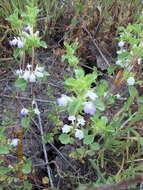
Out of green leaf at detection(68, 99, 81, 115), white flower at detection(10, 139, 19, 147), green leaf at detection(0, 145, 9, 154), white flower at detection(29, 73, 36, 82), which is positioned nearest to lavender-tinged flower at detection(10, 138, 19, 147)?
white flower at detection(10, 139, 19, 147)

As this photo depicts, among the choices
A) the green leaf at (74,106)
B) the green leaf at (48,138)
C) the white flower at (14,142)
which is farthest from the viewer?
the green leaf at (48,138)

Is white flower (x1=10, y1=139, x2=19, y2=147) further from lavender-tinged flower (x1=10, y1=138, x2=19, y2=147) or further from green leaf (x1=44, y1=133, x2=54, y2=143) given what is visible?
green leaf (x1=44, y1=133, x2=54, y2=143)

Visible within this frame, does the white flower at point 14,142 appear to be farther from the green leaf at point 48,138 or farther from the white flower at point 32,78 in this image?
the white flower at point 32,78

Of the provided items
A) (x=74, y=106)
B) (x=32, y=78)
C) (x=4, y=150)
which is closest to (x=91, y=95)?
(x=74, y=106)

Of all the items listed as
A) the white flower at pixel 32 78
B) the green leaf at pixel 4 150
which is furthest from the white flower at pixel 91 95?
the green leaf at pixel 4 150

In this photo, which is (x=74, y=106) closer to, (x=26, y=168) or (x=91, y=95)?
(x=91, y=95)

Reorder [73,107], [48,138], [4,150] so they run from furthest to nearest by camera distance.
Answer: [48,138]
[4,150]
[73,107]

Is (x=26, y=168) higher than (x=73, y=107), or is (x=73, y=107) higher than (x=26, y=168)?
(x=73, y=107)

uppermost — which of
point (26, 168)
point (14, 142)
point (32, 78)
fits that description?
point (32, 78)

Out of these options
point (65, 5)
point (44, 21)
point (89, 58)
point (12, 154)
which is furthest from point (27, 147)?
point (65, 5)

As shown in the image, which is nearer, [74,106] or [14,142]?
[74,106]

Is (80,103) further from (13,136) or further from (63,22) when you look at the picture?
(63,22)
